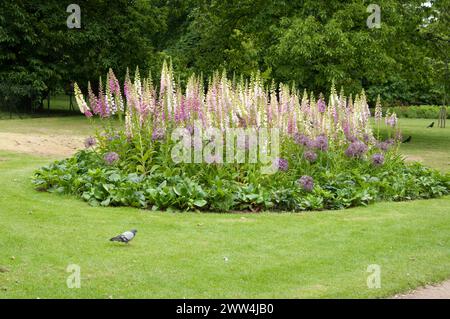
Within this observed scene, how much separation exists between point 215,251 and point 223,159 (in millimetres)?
3458

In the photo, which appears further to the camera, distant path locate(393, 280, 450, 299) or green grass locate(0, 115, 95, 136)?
green grass locate(0, 115, 95, 136)

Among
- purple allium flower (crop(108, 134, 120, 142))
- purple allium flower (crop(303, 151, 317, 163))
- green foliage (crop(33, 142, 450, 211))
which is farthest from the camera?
purple allium flower (crop(108, 134, 120, 142))

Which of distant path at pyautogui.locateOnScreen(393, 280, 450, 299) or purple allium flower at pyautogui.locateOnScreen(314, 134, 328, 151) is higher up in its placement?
purple allium flower at pyautogui.locateOnScreen(314, 134, 328, 151)

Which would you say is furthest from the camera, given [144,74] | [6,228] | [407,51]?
[144,74]

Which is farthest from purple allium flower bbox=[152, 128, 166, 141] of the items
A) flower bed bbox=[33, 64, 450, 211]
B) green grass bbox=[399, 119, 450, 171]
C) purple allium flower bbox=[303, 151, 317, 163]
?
green grass bbox=[399, 119, 450, 171]

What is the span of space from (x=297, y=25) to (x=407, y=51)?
19.3 feet

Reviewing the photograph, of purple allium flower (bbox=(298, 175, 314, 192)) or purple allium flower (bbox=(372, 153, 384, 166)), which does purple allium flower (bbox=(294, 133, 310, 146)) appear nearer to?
purple allium flower (bbox=(298, 175, 314, 192))

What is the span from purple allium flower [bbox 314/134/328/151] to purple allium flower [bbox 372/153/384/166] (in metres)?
1.00

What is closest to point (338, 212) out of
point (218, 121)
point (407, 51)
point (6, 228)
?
point (218, 121)

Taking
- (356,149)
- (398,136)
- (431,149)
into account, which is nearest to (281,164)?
(356,149)

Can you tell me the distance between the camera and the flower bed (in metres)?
10.1

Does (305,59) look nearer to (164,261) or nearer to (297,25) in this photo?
(297,25)

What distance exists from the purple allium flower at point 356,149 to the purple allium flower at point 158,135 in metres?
3.51

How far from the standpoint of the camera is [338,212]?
10.1 m
